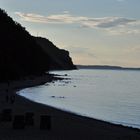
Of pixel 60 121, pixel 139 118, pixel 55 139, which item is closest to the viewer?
pixel 55 139

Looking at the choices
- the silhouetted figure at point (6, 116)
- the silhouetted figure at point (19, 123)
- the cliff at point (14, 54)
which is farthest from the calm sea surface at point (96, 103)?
the silhouetted figure at point (19, 123)

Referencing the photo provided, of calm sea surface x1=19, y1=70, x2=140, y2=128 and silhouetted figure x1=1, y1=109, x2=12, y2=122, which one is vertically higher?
silhouetted figure x1=1, y1=109, x2=12, y2=122

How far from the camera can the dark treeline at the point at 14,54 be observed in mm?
90525

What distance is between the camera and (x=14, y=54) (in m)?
113

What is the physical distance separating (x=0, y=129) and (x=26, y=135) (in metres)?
2.14

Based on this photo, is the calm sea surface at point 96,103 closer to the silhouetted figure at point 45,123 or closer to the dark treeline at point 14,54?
the dark treeline at point 14,54

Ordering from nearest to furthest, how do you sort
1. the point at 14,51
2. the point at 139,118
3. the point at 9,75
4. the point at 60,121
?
1. the point at 60,121
2. the point at 139,118
3. the point at 9,75
4. the point at 14,51

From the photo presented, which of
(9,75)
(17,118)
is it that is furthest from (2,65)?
(17,118)

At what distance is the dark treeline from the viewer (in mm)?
90525

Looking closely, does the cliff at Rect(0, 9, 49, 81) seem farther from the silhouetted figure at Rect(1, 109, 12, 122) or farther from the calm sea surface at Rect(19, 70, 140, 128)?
the silhouetted figure at Rect(1, 109, 12, 122)

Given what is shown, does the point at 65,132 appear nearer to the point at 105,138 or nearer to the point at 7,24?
the point at 105,138

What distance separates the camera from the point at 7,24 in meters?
120

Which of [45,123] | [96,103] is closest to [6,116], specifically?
[45,123]

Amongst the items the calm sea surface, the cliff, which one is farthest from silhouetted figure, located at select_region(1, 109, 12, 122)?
the cliff
